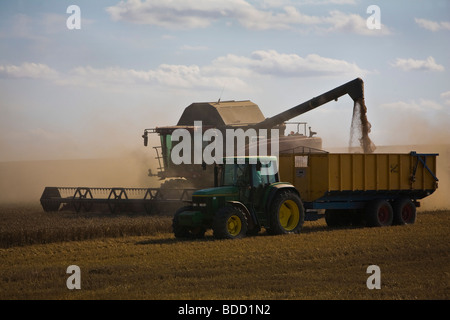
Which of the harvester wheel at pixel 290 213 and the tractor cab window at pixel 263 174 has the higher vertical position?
the tractor cab window at pixel 263 174

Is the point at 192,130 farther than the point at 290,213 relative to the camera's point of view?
Yes

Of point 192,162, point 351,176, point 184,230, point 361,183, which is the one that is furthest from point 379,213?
point 192,162

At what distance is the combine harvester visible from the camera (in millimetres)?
23031

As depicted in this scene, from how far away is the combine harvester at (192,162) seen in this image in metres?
23.0

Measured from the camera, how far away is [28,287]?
36.0 ft

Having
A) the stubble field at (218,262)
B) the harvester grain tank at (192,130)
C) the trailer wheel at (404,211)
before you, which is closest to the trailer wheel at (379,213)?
the trailer wheel at (404,211)

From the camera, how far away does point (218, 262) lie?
12.9 m

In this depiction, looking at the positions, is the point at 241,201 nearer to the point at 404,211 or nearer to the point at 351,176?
the point at 351,176

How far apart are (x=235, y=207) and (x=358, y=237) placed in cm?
288

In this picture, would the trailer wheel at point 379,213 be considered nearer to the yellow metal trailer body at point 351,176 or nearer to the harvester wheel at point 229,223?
the yellow metal trailer body at point 351,176

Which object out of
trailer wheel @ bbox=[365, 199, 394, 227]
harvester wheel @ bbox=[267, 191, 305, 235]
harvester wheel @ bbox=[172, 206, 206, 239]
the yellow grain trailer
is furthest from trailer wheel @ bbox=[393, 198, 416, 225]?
harvester wheel @ bbox=[172, 206, 206, 239]

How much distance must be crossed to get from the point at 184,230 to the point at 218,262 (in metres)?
Result: 3.99

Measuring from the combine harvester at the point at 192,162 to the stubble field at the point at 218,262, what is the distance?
358 cm
